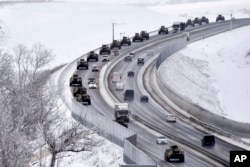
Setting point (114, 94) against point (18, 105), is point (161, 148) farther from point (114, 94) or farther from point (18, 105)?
point (114, 94)

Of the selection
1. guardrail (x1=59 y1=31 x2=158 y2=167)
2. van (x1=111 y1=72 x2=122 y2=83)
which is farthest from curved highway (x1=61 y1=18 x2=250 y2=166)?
guardrail (x1=59 y1=31 x2=158 y2=167)

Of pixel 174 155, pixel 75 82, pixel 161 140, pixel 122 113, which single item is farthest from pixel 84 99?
pixel 174 155

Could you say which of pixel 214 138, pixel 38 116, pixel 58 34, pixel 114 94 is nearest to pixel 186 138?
pixel 214 138

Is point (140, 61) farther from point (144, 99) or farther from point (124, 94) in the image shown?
point (144, 99)

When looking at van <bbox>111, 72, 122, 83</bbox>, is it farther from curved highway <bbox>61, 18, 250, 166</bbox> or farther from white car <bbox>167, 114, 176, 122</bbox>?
white car <bbox>167, 114, 176, 122</bbox>

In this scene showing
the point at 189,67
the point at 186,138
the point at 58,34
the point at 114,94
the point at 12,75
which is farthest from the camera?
the point at 58,34
